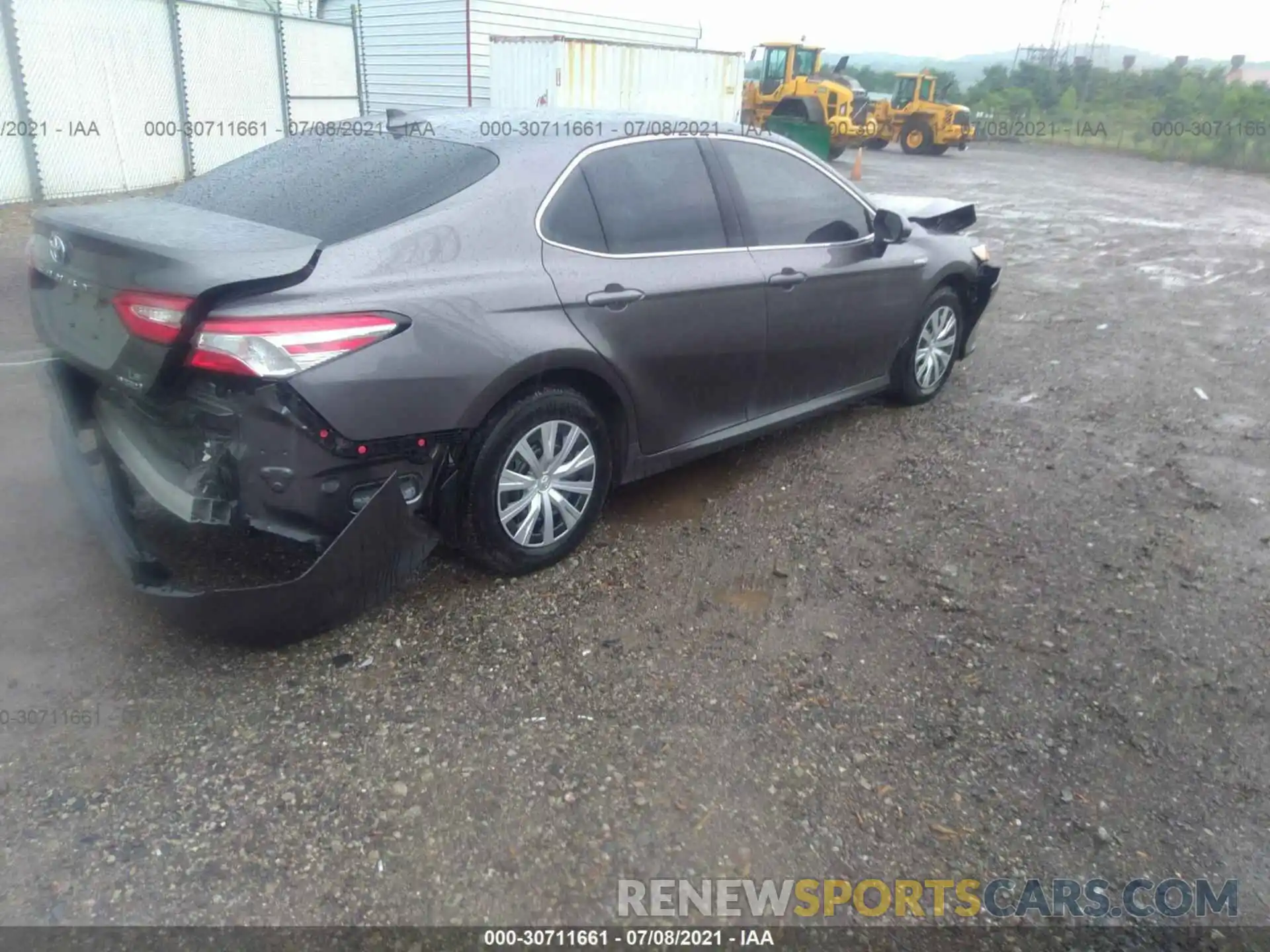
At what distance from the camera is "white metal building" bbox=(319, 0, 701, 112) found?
17.3 metres

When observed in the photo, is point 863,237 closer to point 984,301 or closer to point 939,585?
point 984,301

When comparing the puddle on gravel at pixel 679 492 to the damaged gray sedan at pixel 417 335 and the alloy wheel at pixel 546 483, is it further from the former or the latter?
the alloy wheel at pixel 546 483

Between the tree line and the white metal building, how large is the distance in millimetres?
17695

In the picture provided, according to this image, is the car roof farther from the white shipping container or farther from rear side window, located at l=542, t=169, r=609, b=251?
the white shipping container

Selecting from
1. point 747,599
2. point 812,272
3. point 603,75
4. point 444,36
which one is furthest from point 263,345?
point 444,36

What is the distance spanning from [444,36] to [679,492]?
15.8m

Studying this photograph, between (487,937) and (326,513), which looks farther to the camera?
(326,513)

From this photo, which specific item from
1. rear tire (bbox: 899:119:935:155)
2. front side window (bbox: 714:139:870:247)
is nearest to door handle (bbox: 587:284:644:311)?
front side window (bbox: 714:139:870:247)

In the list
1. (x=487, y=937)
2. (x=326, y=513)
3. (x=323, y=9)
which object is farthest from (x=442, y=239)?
(x=323, y=9)

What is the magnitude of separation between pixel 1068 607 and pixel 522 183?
258 centimetres

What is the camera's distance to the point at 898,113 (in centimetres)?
2833

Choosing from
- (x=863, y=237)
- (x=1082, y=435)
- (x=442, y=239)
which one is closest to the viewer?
(x=442, y=239)

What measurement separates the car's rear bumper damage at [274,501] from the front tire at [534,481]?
0.19 m

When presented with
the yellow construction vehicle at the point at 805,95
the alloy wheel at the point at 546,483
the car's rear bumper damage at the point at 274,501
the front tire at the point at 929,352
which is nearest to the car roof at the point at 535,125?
the alloy wheel at the point at 546,483
